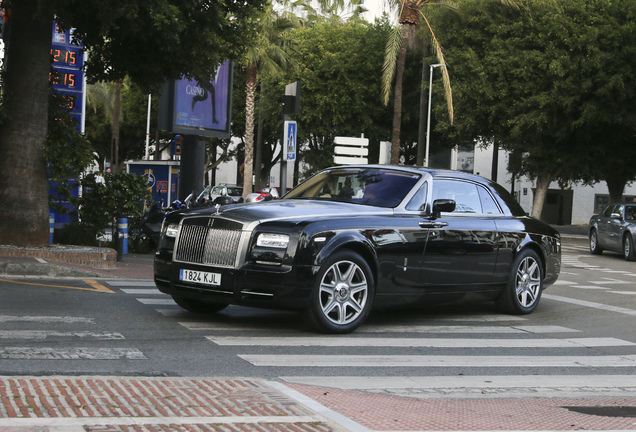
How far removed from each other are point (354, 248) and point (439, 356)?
1.35m

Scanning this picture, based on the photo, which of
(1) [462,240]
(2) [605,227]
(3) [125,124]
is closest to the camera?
(1) [462,240]

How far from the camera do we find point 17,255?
1270 centimetres

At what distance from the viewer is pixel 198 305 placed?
8.80m

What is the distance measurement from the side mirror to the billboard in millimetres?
12949

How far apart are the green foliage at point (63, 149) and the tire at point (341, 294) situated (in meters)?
7.30

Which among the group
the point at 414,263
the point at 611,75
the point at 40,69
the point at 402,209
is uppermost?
the point at 611,75

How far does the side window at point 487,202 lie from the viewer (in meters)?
9.81

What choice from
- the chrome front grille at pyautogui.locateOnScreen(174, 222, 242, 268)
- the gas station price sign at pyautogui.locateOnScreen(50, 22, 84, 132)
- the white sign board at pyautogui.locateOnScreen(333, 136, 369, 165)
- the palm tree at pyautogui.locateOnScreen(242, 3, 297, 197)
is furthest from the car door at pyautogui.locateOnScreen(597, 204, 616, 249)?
the chrome front grille at pyautogui.locateOnScreen(174, 222, 242, 268)

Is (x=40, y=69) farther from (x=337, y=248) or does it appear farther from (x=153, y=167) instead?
(x=153, y=167)

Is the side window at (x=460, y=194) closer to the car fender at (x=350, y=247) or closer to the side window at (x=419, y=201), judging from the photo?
the side window at (x=419, y=201)

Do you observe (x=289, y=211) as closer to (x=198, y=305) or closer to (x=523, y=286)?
(x=198, y=305)

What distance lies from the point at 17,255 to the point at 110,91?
51.0 m

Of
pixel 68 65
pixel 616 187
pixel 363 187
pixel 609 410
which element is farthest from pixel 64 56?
pixel 616 187

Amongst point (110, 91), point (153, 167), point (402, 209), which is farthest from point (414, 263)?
point (110, 91)
